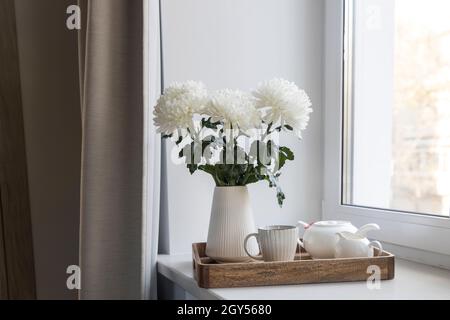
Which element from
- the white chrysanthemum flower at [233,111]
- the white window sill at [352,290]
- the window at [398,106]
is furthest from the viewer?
the window at [398,106]

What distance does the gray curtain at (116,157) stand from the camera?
1293 mm

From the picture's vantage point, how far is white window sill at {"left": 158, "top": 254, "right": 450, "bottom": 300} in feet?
3.31

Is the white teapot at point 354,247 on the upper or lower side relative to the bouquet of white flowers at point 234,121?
lower

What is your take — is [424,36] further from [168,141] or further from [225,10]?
[168,141]

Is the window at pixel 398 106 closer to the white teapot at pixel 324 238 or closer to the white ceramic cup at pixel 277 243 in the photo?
the white teapot at pixel 324 238

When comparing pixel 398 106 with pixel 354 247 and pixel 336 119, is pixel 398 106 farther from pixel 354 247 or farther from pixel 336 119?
pixel 354 247

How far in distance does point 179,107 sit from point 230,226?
0.99 feet

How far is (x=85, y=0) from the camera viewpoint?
1.40m

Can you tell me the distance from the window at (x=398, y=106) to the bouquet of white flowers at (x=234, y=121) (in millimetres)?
376

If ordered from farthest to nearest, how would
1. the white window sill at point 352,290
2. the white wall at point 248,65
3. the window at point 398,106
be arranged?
the white wall at point 248,65 → the window at point 398,106 → the white window sill at point 352,290

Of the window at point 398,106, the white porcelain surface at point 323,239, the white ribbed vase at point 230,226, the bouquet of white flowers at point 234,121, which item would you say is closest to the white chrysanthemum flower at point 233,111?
the bouquet of white flowers at point 234,121

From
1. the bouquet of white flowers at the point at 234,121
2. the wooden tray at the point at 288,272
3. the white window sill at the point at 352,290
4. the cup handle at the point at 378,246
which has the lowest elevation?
the white window sill at the point at 352,290

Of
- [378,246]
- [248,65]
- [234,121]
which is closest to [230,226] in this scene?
[234,121]

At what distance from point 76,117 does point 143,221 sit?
65cm
